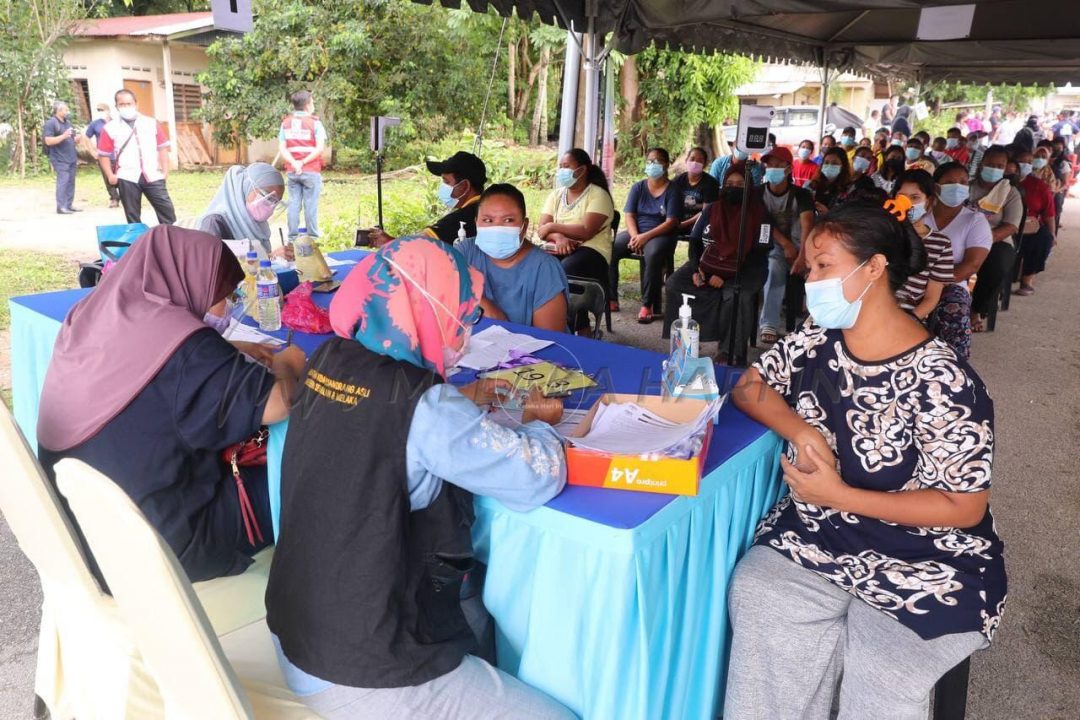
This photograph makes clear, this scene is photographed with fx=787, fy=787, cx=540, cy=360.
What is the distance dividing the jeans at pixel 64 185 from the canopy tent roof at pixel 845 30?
7622 millimetres

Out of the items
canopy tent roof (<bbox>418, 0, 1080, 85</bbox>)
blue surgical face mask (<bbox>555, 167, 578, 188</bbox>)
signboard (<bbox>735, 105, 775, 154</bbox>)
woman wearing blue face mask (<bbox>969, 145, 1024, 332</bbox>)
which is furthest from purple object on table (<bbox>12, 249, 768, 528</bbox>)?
woman wearing blue face mask (<bbox>969, 145, 1024, 332</bbox>)

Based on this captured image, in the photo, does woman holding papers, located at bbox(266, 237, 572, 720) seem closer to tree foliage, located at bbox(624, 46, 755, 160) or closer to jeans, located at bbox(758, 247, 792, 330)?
jeans, located at bbox(758, 247, 792, 330)

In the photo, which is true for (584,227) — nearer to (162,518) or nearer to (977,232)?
(977,232)

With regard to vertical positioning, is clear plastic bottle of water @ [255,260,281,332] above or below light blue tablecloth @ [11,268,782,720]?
above

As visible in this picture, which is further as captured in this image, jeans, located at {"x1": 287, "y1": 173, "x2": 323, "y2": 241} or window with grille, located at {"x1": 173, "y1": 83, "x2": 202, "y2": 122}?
window with grille, located at {"x1": 173, "y1": 83, "x2": 202, "y2": 122}

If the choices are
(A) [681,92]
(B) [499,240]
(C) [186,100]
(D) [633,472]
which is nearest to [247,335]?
(B) [499,240]

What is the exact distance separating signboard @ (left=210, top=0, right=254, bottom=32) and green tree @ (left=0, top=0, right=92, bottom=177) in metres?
12.0

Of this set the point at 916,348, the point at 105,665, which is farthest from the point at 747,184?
the point at 105,665

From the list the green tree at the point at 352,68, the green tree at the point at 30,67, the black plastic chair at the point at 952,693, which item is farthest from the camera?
the green tree at the point at 352,68

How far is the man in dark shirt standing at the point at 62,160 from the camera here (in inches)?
401

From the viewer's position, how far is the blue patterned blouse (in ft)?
5.40

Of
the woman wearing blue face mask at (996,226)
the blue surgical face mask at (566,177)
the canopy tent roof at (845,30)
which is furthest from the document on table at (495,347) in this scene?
the woman wearing blue face mask at (996,226)

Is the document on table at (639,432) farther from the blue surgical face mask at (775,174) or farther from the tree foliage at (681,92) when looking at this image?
the tree foliage at (681,92)

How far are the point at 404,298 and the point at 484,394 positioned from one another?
0.59 m
